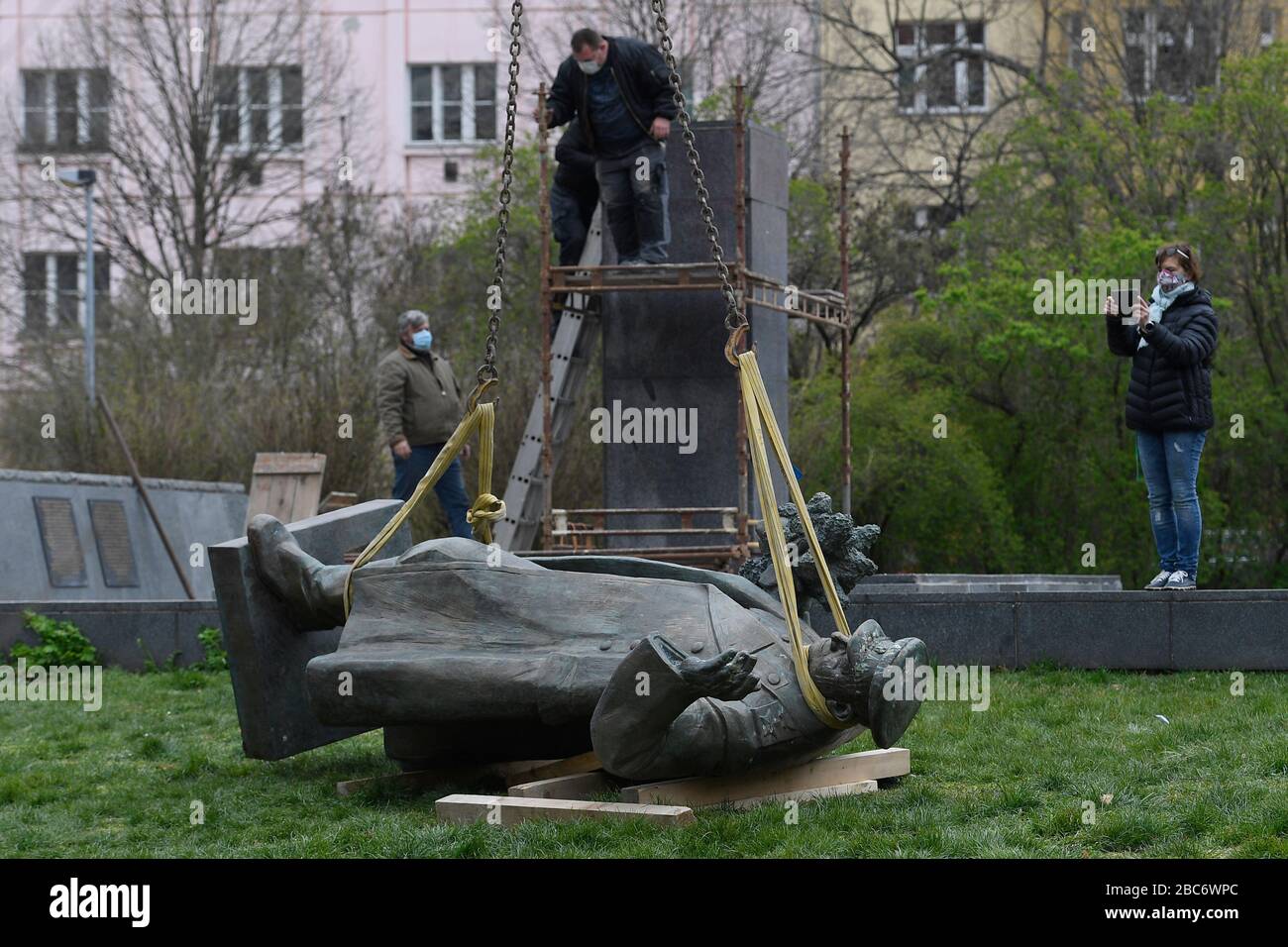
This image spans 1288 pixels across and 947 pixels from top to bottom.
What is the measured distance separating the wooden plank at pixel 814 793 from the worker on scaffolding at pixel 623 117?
6.80 metres

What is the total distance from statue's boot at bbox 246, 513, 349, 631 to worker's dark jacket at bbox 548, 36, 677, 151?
243 inches

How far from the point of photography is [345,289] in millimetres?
28266

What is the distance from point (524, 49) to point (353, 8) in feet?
24.6

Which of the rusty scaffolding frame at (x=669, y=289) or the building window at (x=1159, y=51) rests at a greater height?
the building window at (x=1159, y=51)

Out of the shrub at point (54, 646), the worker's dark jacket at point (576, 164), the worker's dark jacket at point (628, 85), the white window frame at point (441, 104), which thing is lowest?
the shrub at point (54, 646)

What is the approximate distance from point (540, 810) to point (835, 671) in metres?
1.18

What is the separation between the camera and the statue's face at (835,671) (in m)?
6.83

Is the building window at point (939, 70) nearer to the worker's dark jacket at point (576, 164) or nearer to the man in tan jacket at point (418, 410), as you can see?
the worker's dark jacket at point (576, 164)

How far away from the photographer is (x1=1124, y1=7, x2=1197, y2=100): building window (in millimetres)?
27734

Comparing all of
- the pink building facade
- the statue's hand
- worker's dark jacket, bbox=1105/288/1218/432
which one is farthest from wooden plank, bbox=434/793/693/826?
the pink building facade

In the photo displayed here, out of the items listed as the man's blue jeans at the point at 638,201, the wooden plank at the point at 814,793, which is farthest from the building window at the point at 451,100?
the wooden plank at the point at 814,793

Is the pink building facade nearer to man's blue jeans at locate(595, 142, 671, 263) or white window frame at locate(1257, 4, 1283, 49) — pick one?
white window frame at locate(1257, 4, 1283, 49)

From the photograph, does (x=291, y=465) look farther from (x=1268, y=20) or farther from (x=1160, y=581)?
(x=1268, y=20)

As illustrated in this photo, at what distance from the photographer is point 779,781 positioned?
7.25 m
